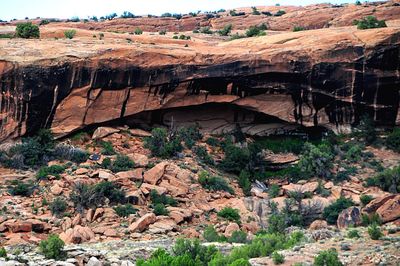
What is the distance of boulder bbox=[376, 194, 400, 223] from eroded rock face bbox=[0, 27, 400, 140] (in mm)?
9635

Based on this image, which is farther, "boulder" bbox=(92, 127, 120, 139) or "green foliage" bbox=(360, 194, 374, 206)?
"boulder" bbox=(92, 127, 120, 139)

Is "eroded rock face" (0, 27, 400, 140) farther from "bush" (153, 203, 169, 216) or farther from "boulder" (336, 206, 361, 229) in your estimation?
"boulder" (336, 206, 361, 229)

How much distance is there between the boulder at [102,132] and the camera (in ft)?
116

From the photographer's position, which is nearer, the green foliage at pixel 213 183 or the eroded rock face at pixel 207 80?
the green foliage at pixel 213 183

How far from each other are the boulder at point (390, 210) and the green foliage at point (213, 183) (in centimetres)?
747

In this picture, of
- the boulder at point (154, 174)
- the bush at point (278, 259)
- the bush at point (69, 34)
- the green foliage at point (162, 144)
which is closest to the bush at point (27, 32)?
the bush at point (69, 34)

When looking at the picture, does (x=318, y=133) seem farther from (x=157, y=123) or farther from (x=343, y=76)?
(x=157, y=123)

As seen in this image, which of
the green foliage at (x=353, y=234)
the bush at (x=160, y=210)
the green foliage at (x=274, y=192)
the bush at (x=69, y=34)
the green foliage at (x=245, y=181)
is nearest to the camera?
the green foliage at (x=353, y=234)

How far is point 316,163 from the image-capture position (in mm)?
34344

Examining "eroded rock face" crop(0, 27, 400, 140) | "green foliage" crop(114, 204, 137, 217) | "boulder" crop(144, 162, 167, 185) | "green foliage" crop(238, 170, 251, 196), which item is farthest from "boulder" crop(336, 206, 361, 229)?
"eroded rock face" crop(0, 27, 400, 140)

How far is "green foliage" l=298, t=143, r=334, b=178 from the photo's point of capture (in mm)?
34219

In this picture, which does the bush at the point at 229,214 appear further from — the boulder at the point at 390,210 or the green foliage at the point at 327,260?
the green foliage at the point at 327,260

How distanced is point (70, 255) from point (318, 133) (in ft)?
65.9

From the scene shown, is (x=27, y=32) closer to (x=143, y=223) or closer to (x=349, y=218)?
(x=143, y=223)
